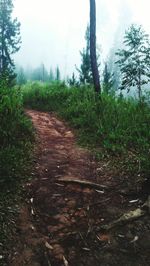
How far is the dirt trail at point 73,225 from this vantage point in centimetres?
416

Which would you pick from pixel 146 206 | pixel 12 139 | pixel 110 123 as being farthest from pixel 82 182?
pixel 110 123

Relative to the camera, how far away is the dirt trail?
4.16m

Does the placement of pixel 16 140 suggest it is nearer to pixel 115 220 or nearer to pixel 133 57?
pixel 115 220

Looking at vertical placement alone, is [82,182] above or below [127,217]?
above

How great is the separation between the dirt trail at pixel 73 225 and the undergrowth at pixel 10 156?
180 millimetres

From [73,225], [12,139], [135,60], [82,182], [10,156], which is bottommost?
[73,225]

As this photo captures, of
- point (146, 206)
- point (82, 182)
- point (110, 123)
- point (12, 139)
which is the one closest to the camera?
point (146, 206)

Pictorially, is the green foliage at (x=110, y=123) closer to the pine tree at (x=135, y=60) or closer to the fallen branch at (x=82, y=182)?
the fallen branch at (x=82, y=182)

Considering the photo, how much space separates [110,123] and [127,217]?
16.4 feet

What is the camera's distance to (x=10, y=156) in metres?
6.22

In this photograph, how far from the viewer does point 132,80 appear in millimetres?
22719

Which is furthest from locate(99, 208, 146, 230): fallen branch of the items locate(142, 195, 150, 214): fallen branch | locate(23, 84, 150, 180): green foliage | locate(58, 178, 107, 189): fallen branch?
locate(23, 84, 150, 180): green foliage

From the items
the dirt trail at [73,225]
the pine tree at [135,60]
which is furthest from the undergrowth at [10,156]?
the pine tree at [135,60]

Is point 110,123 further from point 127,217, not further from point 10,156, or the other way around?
point 127,217
